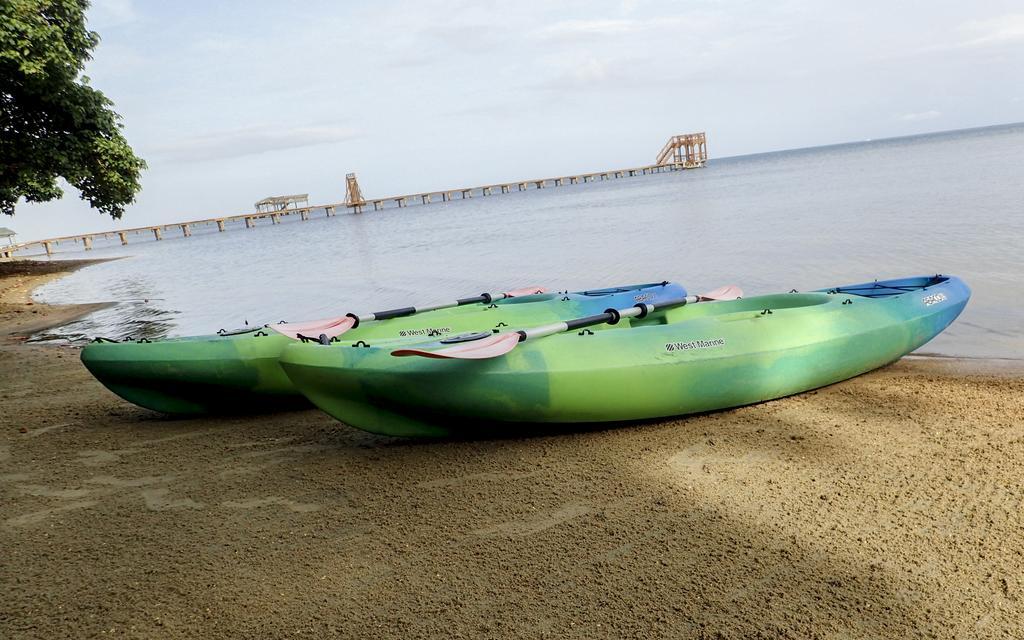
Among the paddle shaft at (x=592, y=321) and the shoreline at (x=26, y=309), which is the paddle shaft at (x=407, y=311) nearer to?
the paddle shaft at (x=592, y=321)

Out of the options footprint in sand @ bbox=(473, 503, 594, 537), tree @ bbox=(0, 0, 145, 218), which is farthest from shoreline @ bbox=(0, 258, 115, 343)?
footprint in sand @ bbox=(473, 503, 594, 537)

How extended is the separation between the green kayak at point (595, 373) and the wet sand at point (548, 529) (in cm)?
18

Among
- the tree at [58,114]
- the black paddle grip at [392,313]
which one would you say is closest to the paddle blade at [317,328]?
the black paddle grip at [392,313]

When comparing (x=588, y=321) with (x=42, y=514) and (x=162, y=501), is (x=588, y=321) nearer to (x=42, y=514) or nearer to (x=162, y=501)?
(x=162, y=501)

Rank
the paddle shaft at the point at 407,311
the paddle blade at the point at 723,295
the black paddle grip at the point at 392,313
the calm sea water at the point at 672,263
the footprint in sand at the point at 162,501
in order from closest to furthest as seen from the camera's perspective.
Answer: the footprint in sand at the point at 162,501 → the paddle shaft at the point at 407,311 → the black paddle grip at the point at 392,313 → the paddle blade at the point at 723,295 → the calm sea water at the point at 672,263

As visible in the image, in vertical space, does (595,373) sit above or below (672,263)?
above

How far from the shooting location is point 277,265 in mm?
21266

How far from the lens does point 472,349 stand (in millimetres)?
4125

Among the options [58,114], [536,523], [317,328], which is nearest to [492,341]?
[536,523]

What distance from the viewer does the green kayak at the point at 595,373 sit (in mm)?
4164

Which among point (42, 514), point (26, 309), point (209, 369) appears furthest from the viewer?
point (26, 309)

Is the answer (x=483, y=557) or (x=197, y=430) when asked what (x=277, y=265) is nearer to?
(x=197, y=430)

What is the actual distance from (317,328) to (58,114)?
35.1 feet

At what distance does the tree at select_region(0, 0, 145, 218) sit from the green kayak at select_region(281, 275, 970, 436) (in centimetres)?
989
